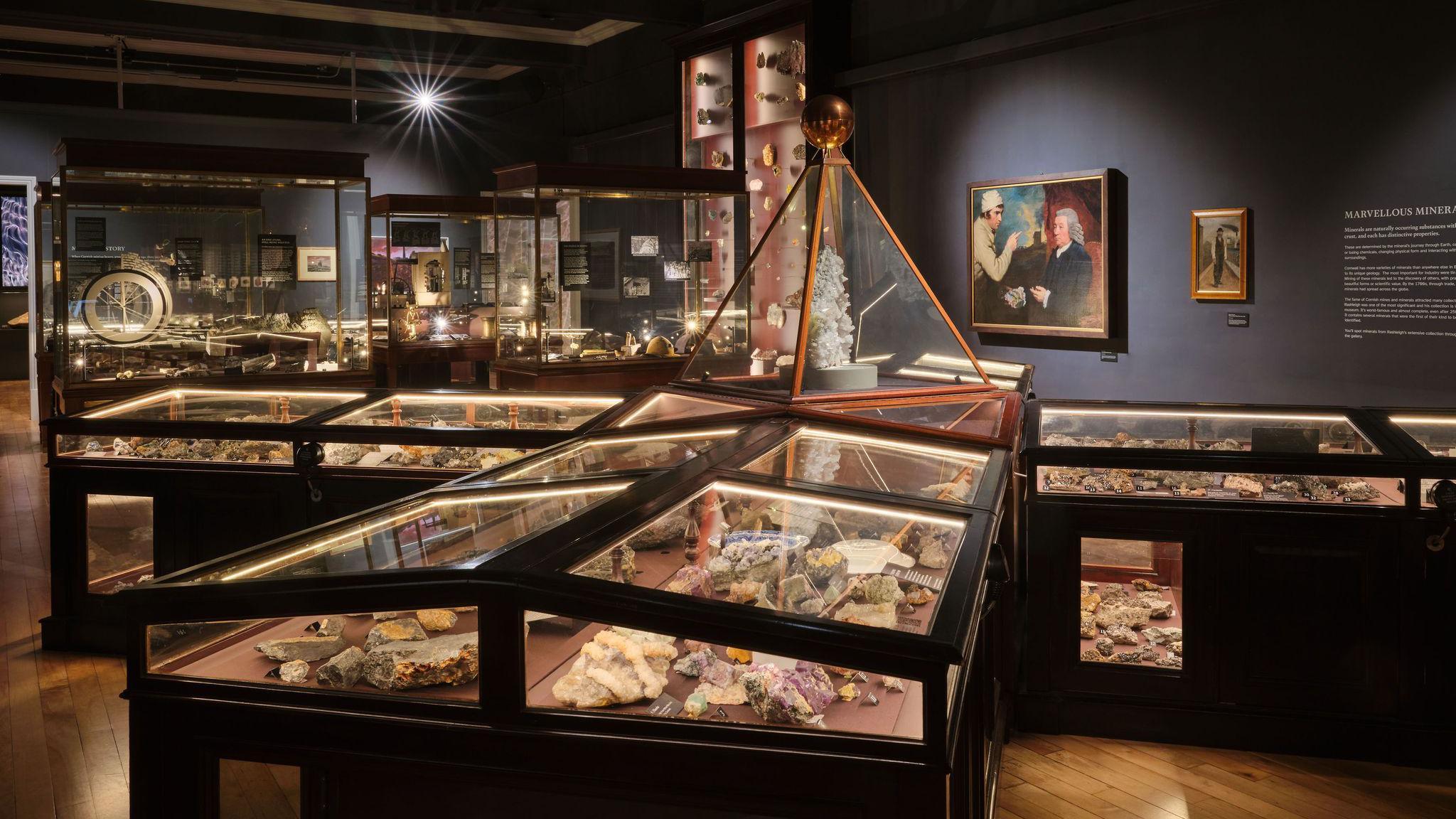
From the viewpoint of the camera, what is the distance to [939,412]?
10.1 ft

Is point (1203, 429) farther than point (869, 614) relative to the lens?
Yes

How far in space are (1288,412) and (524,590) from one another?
3.36 meters

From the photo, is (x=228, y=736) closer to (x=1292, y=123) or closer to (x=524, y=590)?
(x=524, y=590)

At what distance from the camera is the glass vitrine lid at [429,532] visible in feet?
6.02

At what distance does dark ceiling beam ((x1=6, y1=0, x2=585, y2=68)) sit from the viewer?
29.8 ft

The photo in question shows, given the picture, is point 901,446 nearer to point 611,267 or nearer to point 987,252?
point 987,252

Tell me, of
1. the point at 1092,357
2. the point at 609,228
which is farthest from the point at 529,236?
the point at 1092,357

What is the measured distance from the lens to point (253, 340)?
7.32 m

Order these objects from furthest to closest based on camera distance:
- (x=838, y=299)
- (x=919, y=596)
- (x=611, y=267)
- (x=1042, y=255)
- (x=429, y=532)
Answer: (x=611, y=267)
(x=1042, y=255)
(x=838, y=299)
(x=429, y=532)
(x=919, y=596)

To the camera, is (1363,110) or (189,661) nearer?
(189,661)

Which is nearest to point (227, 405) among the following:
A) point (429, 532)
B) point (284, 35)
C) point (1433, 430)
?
point (429, 532)

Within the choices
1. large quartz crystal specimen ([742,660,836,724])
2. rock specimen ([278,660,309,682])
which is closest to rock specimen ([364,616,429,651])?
rock specimen ([278,660,309,682])

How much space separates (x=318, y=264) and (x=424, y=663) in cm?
632

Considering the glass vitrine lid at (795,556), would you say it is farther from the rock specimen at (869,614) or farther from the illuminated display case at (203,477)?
the illuminated display case at (203,477)
